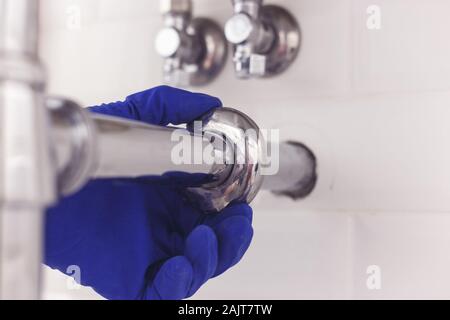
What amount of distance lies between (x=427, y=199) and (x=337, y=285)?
0.36 feet

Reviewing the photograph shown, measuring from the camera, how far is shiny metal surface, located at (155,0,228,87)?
582mm

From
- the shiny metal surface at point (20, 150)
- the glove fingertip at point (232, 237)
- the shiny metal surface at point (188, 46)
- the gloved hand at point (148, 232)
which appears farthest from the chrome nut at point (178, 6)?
the shiny metal surface at point (20, 150)

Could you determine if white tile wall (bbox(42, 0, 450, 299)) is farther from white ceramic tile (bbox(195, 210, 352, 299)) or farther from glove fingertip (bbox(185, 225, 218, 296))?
glove fingertip (bbox(185, 225, 218, 296))

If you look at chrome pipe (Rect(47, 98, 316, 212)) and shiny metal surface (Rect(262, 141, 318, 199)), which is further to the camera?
shiny metal surface (Rect(262, 141, 318, 199))

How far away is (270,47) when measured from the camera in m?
0.57

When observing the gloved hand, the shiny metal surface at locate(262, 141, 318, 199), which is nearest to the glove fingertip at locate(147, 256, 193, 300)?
the gloved hand

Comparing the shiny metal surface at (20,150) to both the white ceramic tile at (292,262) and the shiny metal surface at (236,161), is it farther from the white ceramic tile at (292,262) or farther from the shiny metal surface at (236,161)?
the white ceramic tile at (292,262)

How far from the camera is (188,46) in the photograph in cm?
59

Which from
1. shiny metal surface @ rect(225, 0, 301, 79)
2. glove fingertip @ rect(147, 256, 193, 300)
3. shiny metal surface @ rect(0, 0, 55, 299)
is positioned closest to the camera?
shiny metal surface @ rect(0, 0, 55, 299)

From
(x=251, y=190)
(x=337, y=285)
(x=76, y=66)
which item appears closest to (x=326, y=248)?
(x=337, y=285)

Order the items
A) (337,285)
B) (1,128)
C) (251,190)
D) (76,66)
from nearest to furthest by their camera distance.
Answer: (1,128)
(251,190)
(337,285)
(76,66)

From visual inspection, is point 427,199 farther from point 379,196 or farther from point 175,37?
point 175,37

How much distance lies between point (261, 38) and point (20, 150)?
0.36m

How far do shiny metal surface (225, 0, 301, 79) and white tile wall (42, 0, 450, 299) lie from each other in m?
0.01
